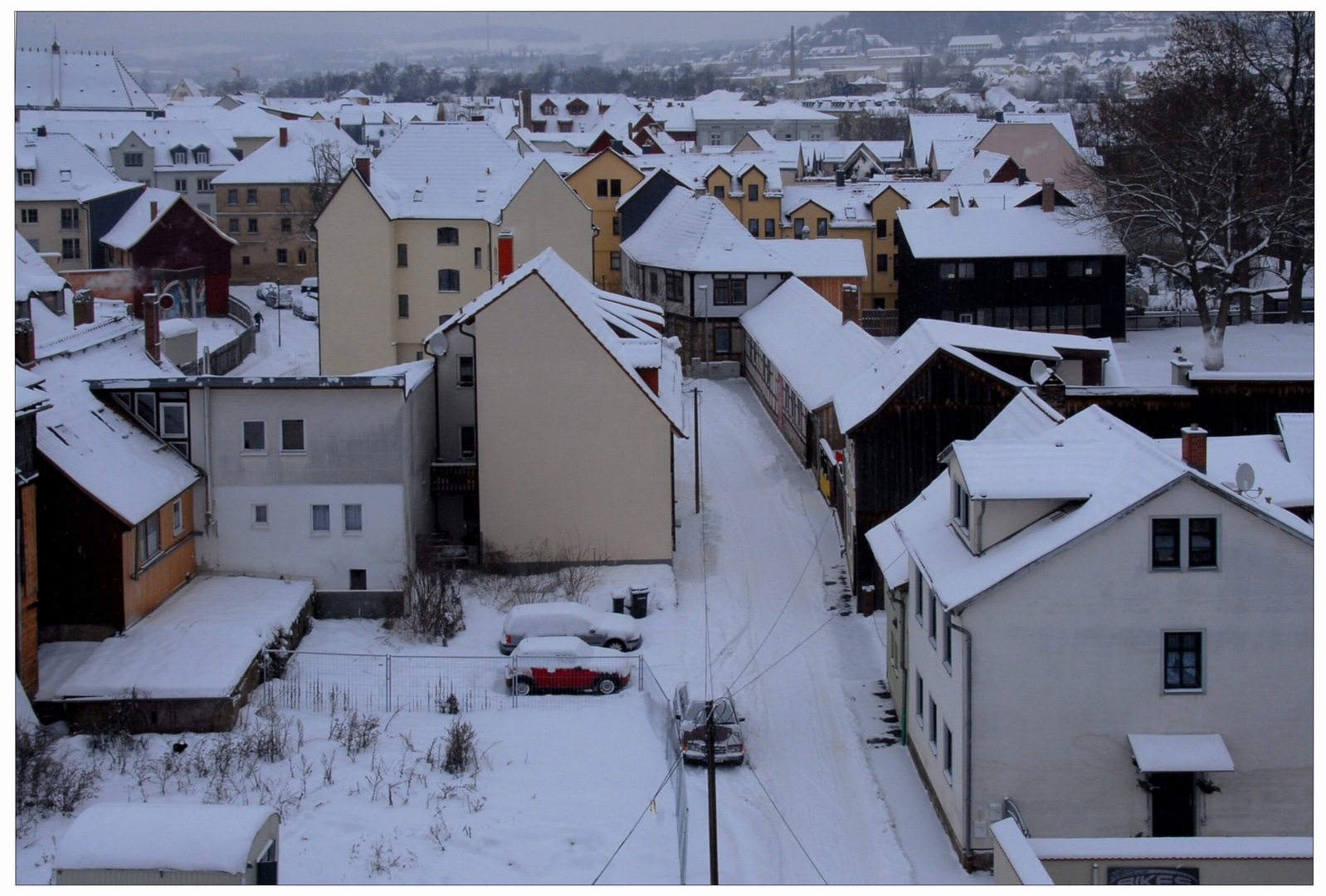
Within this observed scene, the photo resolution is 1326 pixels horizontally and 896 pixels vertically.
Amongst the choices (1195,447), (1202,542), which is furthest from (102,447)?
(1202,542)

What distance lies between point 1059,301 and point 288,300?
3729 centimetres

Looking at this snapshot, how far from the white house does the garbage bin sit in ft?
35.4

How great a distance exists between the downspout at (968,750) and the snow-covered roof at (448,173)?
34061 millimetres

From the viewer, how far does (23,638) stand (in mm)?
23719

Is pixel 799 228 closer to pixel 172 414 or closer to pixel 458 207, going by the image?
pixel 458 207

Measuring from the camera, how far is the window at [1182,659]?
20.8m

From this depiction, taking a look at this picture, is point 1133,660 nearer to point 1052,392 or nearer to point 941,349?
point 1052,392

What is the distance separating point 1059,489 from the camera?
21172mm

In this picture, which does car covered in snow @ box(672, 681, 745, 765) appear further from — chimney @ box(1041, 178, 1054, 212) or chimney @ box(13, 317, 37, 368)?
chimney @ box(1041, 178, 1054, 212)

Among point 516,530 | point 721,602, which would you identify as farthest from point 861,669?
point 516,530

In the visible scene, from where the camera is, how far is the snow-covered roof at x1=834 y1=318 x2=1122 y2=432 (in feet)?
105

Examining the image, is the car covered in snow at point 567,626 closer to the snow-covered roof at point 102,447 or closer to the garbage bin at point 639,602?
the garbage bin at point 639,602

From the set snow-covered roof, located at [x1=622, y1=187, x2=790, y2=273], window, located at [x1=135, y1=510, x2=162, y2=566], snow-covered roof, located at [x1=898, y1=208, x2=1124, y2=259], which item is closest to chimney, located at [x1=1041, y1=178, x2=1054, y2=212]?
snow-covered roof, located at [x1=898, y1=208, x2=1124, y2=259]

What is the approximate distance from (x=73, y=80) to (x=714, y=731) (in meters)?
121
